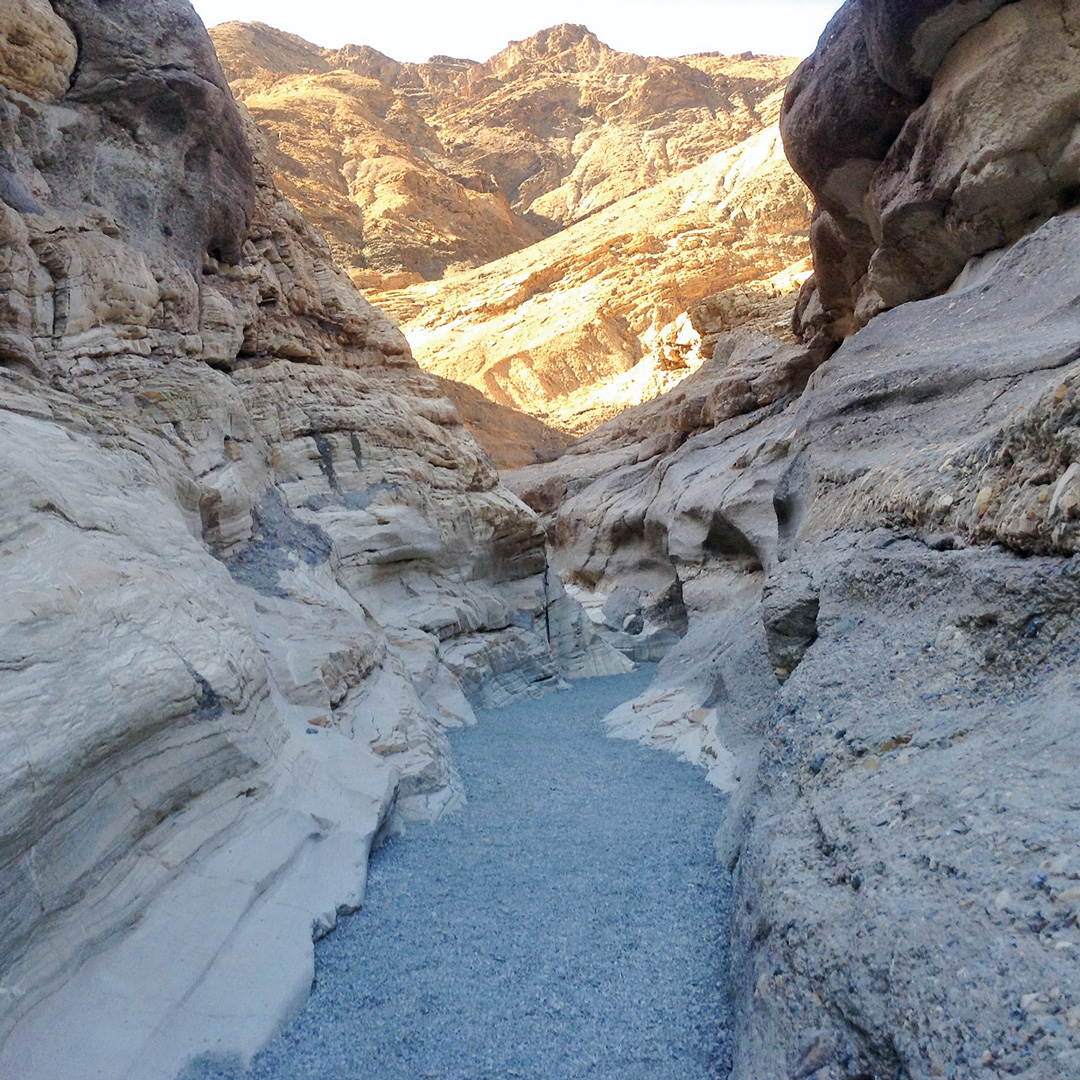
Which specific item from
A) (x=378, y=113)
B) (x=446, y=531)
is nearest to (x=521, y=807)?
(x=446, y=531)

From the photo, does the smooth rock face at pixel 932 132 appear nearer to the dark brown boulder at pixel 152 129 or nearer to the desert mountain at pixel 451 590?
the desert mountain at pixel 451 590

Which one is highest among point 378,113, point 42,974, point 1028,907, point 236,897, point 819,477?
point 378,113

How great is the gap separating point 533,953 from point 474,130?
67.5 m

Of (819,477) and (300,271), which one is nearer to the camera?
(819,477)

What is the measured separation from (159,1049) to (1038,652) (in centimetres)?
313

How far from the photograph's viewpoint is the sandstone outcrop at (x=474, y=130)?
4391 cm

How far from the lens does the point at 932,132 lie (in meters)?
9.04

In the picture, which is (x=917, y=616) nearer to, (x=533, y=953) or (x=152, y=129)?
(x=533, y=953)

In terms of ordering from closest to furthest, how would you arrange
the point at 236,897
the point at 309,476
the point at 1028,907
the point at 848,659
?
the point at 1028,907, the point at 236,897, the point at 848,659, the point at 309,476

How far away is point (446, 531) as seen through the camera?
970 centimetres

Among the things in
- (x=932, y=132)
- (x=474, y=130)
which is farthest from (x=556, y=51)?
(x=932, y=132)

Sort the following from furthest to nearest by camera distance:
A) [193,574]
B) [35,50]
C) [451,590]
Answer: [451,590]
[35,50]
[193,574]

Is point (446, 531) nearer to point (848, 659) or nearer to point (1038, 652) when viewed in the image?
point (848, 659)

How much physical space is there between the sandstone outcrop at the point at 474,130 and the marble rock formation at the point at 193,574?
34.1 metres
